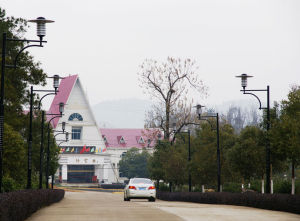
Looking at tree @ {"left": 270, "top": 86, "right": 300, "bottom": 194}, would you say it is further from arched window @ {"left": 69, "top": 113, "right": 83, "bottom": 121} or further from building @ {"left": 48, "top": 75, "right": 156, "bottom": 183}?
arched window @ {"left": 69, "top": 113, "right": 83, "bottom": 121}

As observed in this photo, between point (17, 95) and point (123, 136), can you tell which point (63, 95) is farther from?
point (17, 95)

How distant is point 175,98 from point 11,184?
3232 cm

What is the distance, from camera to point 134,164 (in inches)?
4134

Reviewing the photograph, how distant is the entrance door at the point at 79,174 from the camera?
107 m

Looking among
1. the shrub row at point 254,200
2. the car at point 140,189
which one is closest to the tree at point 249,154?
the shrub row at point 254,200

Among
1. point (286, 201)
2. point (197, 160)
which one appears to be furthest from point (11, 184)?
point (197, 160)

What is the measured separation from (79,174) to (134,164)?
34.4 ft

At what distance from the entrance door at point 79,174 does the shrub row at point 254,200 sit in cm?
6816

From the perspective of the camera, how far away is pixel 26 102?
4212cm

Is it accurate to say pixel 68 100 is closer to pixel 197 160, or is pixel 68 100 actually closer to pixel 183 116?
pixel 183 116

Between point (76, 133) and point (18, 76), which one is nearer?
point (18, 76)

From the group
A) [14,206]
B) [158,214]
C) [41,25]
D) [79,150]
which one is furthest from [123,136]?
[14,206]

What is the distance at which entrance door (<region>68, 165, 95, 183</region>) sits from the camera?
106562 mm

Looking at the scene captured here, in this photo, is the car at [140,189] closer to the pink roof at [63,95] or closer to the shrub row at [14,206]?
the shrub row at [14,206]
